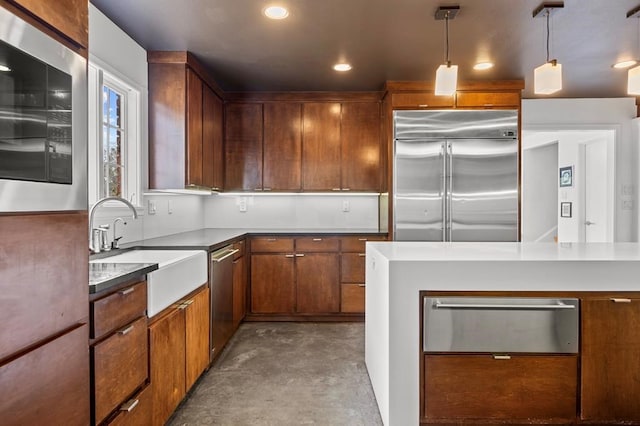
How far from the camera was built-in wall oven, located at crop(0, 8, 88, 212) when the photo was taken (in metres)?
1.04

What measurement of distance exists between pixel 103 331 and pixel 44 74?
899mm

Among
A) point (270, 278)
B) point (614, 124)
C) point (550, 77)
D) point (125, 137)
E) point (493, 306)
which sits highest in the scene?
point (614, 124)

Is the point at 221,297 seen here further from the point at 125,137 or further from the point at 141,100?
the point at 141,100

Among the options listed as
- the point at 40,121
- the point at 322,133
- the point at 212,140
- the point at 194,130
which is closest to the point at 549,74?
the point at 322,133

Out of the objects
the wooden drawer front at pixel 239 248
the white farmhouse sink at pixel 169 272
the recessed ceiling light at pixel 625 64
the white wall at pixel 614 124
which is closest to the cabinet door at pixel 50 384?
the white farmhouse sink at pixel 169 272

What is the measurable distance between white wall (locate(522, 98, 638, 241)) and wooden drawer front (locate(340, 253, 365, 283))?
2578 mm

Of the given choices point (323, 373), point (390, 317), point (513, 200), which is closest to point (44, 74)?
point (390, 317)

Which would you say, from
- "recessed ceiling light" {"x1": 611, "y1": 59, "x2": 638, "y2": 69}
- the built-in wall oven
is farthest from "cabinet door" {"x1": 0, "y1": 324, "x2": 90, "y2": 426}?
"recessed ceiling light" {"x1": 611, "y1": 59, "x2": 638, "y2": 69}

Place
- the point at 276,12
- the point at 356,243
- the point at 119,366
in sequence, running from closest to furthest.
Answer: the point at 119,366 < the point at 276,12 < the point at 356,243

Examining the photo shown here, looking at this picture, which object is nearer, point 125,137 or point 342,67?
point 125,137

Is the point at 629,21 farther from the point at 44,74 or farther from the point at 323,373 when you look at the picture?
the point at 44,74

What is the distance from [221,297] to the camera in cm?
308

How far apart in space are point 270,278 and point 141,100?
1971mm

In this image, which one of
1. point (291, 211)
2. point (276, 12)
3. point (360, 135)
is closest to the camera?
point (276, 12)
